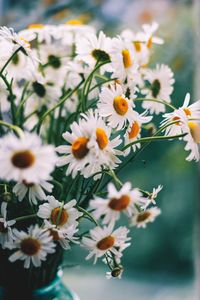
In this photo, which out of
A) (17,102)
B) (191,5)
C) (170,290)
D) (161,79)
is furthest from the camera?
(170,290)

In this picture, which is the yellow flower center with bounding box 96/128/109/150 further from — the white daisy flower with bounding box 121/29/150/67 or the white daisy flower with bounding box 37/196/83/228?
the white daisy flower with bounding box 121/29/150/67

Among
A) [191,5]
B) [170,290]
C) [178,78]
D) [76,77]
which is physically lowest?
[170,290]

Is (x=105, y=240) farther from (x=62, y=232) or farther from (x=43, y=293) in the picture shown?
(x=43, y=293)

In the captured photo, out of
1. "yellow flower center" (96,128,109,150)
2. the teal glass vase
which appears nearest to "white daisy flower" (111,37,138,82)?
"yellow flower center" (96,128,109,150)

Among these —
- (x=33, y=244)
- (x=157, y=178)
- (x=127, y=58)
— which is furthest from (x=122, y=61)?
(x=157, y=178)

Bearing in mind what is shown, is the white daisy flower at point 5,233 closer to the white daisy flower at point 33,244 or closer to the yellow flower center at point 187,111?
the white daisy flower at point 33,244

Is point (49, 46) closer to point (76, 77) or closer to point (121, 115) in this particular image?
point (76, 77)

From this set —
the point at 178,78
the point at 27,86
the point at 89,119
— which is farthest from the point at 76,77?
the point at 178,78

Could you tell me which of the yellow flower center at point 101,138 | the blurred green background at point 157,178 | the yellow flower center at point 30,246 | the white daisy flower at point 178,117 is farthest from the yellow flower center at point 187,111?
the blurred green background at point 157,178
